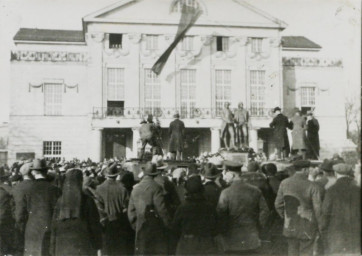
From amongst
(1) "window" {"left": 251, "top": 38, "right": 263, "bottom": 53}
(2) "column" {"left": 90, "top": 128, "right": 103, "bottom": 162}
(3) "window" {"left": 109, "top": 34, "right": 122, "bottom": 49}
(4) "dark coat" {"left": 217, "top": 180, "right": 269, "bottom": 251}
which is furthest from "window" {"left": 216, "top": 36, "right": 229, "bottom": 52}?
(4) "dark coat" {"left": 217, "top": 180, "right": 269, "bottom": 251}

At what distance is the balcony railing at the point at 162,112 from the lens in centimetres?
2803

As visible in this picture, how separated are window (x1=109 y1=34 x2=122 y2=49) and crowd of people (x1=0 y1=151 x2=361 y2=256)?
934 inches

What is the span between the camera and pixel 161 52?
97.3 ft

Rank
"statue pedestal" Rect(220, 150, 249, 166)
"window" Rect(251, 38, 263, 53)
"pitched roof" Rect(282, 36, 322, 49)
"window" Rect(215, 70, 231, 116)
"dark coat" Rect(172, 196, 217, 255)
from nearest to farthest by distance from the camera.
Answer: "dark coat" Rect(172, 196, 217, 255) < "statue pedestal" Rect(220, 150, 249, 166) < "window" Rect(215, 70, 231, 116) < "window" Rect(251, 38, 263, 53) < "pitched roof" Rect(282, 36, 322, 49)

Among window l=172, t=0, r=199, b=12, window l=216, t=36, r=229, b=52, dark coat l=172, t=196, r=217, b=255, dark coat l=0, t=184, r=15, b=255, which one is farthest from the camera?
window l=216, t=36, r=229, b=52

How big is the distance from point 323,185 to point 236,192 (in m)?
1.60

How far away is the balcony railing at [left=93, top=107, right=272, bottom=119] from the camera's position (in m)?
28.0

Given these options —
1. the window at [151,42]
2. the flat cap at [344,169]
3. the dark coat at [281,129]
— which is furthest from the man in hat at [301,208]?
the window at [151,42]

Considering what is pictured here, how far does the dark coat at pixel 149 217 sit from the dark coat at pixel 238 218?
2.47ft

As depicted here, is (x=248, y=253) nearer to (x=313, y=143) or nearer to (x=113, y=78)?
(x=313, y=143)

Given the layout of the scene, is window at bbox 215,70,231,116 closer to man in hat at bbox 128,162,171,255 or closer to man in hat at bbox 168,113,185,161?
man in hat at bbox 168,113,185,161

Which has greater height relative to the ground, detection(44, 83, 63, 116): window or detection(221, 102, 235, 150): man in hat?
detection(44, 83, 63, 116): window

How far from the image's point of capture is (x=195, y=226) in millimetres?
4867

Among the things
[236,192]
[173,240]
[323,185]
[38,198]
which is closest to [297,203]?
[323,185]
